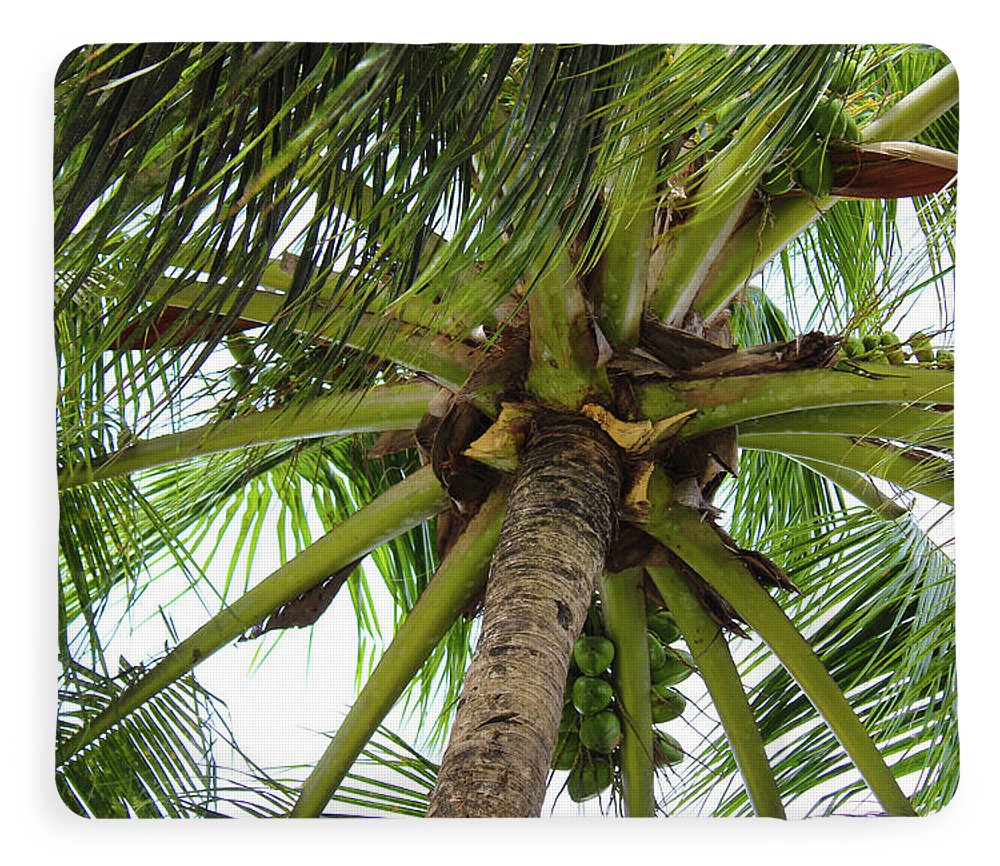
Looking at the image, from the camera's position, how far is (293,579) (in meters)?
1.68

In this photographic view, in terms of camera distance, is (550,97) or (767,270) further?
(767,270)

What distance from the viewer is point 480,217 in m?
1.44

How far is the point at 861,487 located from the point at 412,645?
0.61m

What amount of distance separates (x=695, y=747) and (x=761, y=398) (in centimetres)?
44

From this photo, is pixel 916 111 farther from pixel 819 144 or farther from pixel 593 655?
pixel 593 655

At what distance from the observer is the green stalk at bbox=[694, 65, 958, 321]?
1686 mm

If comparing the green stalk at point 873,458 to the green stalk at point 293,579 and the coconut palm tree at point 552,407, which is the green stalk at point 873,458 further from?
the green stalk at point 293,579

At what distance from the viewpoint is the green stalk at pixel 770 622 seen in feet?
5.30

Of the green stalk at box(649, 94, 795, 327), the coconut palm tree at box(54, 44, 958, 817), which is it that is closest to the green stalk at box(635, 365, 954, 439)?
the coconut palm tree at box(54, 44, 958, 817)
